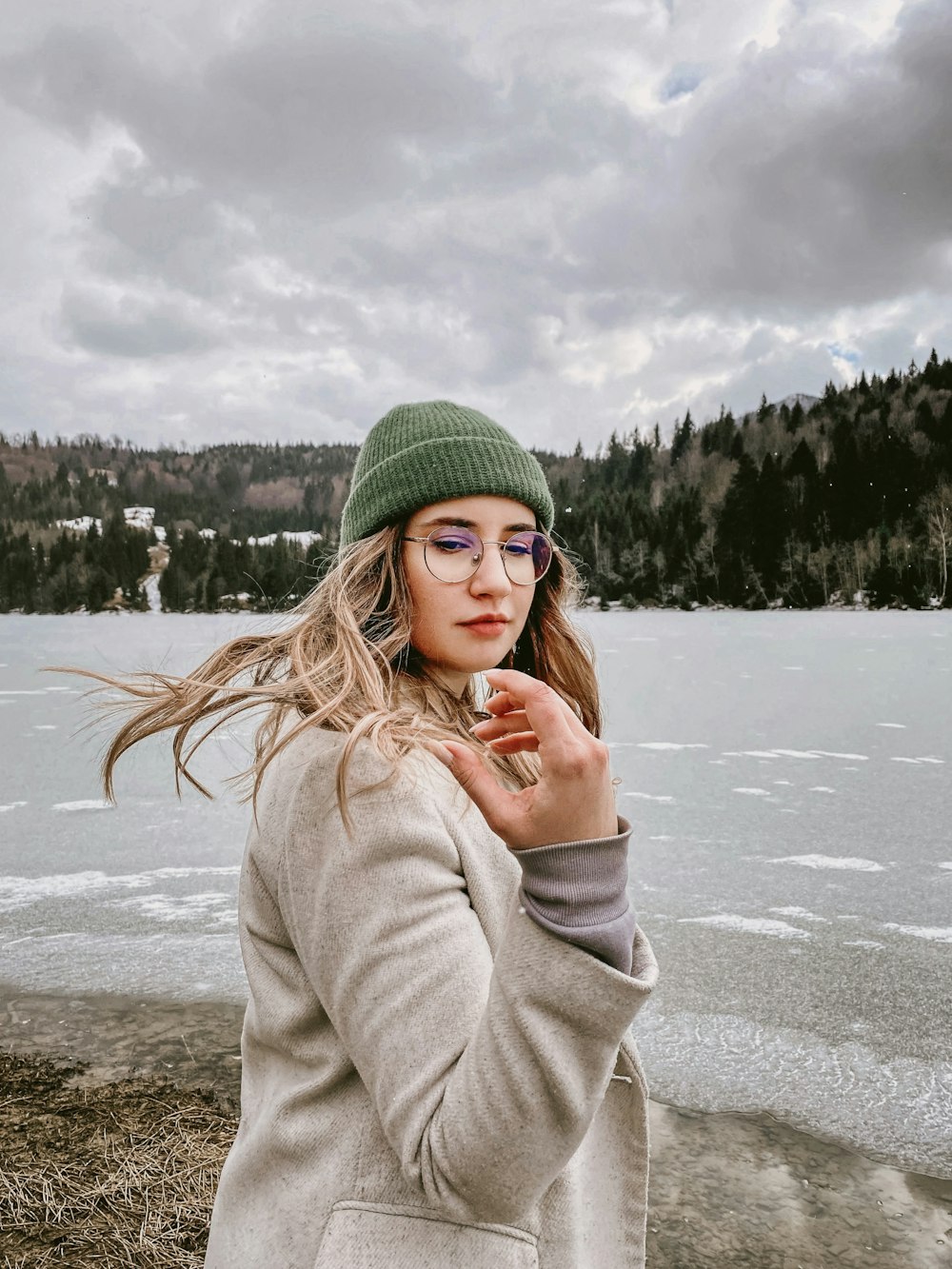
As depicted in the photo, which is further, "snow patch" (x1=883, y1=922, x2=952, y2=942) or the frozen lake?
"snow patch" (x1=883, y1=922, x2=952, y2=942)

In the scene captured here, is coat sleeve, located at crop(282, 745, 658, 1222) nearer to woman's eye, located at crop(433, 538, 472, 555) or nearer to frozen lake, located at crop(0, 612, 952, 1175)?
woman's eye, located at crop(433, 538, 472, 555)

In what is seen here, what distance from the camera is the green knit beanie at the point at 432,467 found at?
1.54m

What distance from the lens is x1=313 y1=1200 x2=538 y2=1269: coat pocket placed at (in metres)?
1.00

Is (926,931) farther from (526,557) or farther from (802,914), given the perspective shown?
(526,557)

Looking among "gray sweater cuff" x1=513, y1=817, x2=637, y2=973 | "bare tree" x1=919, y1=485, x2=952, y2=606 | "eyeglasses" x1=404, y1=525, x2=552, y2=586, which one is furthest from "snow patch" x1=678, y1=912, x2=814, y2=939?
"bare tree" x1=919, y1=485, x2=952, y2=606

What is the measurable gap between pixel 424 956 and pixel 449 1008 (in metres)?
0.06

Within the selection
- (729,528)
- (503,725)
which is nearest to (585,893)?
(503,725)

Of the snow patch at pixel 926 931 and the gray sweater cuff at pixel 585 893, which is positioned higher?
the gray sweater cuff at pixel 585 893

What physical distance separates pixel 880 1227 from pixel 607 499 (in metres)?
101

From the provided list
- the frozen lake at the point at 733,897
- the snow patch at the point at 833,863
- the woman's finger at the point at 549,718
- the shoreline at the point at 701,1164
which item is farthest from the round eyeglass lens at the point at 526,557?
the snow patch at the point at 833,863

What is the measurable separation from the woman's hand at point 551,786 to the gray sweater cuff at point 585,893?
0.02 m

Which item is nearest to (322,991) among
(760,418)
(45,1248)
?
(45,1248)

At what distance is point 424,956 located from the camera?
980mm

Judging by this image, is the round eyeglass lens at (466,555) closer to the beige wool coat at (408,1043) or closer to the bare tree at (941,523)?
the beige wool coat at (408,1043)
